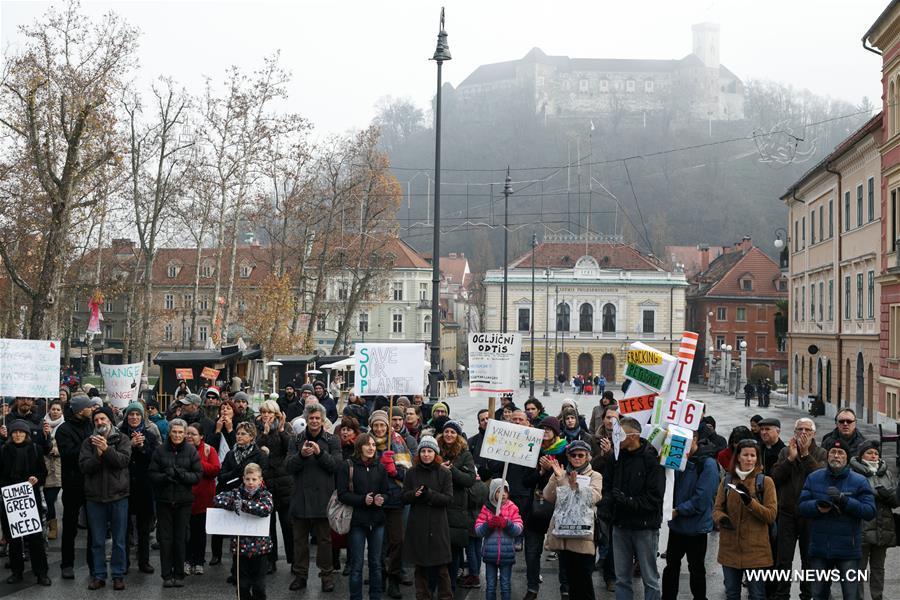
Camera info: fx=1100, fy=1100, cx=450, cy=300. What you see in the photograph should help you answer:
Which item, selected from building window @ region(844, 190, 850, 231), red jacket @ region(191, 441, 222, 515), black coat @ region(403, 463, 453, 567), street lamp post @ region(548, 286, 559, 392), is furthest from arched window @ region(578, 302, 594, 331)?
black coat @ region(403, 463, 453, 567)

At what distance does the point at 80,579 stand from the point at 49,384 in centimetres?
276

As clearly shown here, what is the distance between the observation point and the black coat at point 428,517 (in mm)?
10180

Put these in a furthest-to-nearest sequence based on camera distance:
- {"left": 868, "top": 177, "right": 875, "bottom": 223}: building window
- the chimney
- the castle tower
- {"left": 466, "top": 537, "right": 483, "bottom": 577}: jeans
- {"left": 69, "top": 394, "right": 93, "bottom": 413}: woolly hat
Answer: the castle tower, the chimney, {"left": 868, "top": 177, "right": 875, "bottom": 223}: building window, {"left": 69, "top": 394, "right": 93, "bottom": 413}: woolly hat, {"left": 466, "top": 537, "right": 483, "bottom": 577}: jeans

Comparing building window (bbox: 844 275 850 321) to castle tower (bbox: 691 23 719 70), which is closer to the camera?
building window (bbox: 844 275 850 321)

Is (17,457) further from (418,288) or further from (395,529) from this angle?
(418,288)

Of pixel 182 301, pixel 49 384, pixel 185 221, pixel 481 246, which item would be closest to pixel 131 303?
pixel 185 221

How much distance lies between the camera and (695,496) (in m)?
9.82

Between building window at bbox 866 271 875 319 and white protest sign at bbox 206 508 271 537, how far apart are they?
106 feet

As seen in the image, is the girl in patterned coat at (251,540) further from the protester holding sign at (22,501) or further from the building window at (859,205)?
the building window at (859,205)

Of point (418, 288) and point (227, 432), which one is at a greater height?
point (418, 288)

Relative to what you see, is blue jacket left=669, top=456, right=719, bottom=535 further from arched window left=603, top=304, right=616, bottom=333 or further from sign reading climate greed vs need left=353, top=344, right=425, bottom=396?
arched window left=603, top=304, right=616, bottom=333

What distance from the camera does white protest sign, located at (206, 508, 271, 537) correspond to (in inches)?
391

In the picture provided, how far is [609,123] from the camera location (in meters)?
168

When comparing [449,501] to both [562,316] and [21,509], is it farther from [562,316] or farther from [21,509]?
[562,316]
